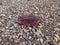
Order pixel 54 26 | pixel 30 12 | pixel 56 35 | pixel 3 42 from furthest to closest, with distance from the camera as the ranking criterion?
1. pixel 30 12
2. pixel 54 26
3. pixel 56 35
4. pixel 3 42

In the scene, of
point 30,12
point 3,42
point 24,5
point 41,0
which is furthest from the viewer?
point 41,0

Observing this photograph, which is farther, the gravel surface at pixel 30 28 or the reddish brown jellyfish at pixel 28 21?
the reddish brown jellyfish at pixel 28 21

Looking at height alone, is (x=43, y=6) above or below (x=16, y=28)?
above

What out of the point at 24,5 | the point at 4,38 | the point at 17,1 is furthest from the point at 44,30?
the point at 17,1

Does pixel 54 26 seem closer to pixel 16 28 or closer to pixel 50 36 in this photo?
pixel 50 36

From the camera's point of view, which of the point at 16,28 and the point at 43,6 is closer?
the point at 16,28

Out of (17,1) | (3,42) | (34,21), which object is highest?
(17,1)

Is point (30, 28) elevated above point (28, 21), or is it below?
below

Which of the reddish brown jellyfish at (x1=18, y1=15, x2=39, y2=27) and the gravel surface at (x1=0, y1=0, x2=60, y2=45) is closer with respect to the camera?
the gravel surface at (x1=0, y1=0, x2=60, y2=45)
